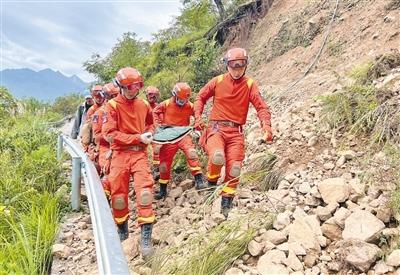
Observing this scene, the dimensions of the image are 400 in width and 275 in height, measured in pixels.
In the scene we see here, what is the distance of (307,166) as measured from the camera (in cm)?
507

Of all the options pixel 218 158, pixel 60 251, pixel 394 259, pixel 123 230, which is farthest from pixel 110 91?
pixel 394 259

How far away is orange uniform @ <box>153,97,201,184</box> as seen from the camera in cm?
618

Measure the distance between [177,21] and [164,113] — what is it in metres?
15.0

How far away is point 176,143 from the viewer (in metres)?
6.27

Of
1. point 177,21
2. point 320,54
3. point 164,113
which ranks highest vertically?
point 177,21

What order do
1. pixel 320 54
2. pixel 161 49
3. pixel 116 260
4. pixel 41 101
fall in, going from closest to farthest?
pixel 116 260 < pixel 320 54 < pixel 161 49 < pixel 41 101

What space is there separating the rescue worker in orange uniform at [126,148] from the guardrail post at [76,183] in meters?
0.44

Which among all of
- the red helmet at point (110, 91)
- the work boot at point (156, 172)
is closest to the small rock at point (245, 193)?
the work boot at point (156, 172)

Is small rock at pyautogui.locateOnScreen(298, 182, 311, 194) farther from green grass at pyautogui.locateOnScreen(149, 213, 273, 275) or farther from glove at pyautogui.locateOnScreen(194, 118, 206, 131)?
glove at pyautogui.locateOnScreen(194, 118, 206, 131)

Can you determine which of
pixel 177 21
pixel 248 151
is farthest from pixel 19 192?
pixel 177 21

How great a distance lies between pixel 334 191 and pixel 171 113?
3395mm

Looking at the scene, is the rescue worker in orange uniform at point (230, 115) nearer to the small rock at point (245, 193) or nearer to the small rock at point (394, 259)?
the small rock at point (245, 193)

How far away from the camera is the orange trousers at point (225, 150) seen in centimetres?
499

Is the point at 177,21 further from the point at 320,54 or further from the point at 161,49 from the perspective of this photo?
the point at 320,54
